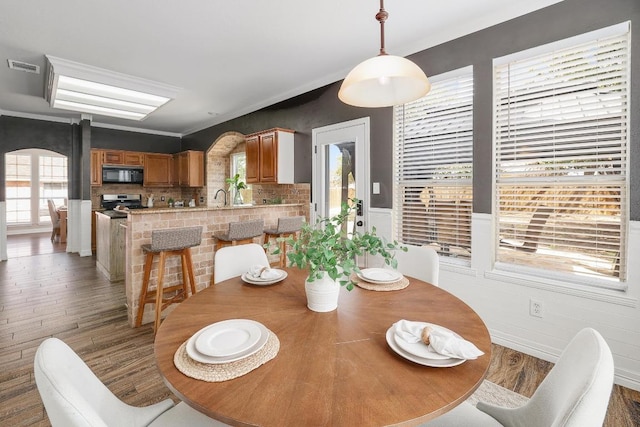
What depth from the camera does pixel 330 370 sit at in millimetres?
850

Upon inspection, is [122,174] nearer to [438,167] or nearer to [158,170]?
[158,170]

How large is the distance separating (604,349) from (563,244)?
6.18 feet

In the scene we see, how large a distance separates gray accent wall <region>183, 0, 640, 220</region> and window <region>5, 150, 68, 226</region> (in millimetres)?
8871

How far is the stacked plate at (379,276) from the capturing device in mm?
1590

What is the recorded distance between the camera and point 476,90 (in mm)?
2590

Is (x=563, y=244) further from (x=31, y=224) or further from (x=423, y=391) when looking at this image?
(x=31, y=224)

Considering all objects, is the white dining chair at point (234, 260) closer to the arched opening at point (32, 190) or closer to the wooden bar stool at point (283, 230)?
the wooden bar stool at point (283, 230)

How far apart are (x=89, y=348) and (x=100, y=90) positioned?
3004 millimetres

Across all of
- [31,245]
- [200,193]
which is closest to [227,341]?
[200,193]

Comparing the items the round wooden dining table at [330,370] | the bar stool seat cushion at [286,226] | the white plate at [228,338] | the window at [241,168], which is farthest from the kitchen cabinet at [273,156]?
the white plate at [228,338]

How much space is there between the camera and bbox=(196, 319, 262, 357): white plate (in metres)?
0.90

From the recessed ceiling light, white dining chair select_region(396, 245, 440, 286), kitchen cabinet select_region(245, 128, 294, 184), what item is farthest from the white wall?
the recessed ceiling light

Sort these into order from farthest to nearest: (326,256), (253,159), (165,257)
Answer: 1. (253,159)
2. (165,257)
3. (326,256)

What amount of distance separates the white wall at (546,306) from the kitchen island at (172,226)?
7.63 ft
